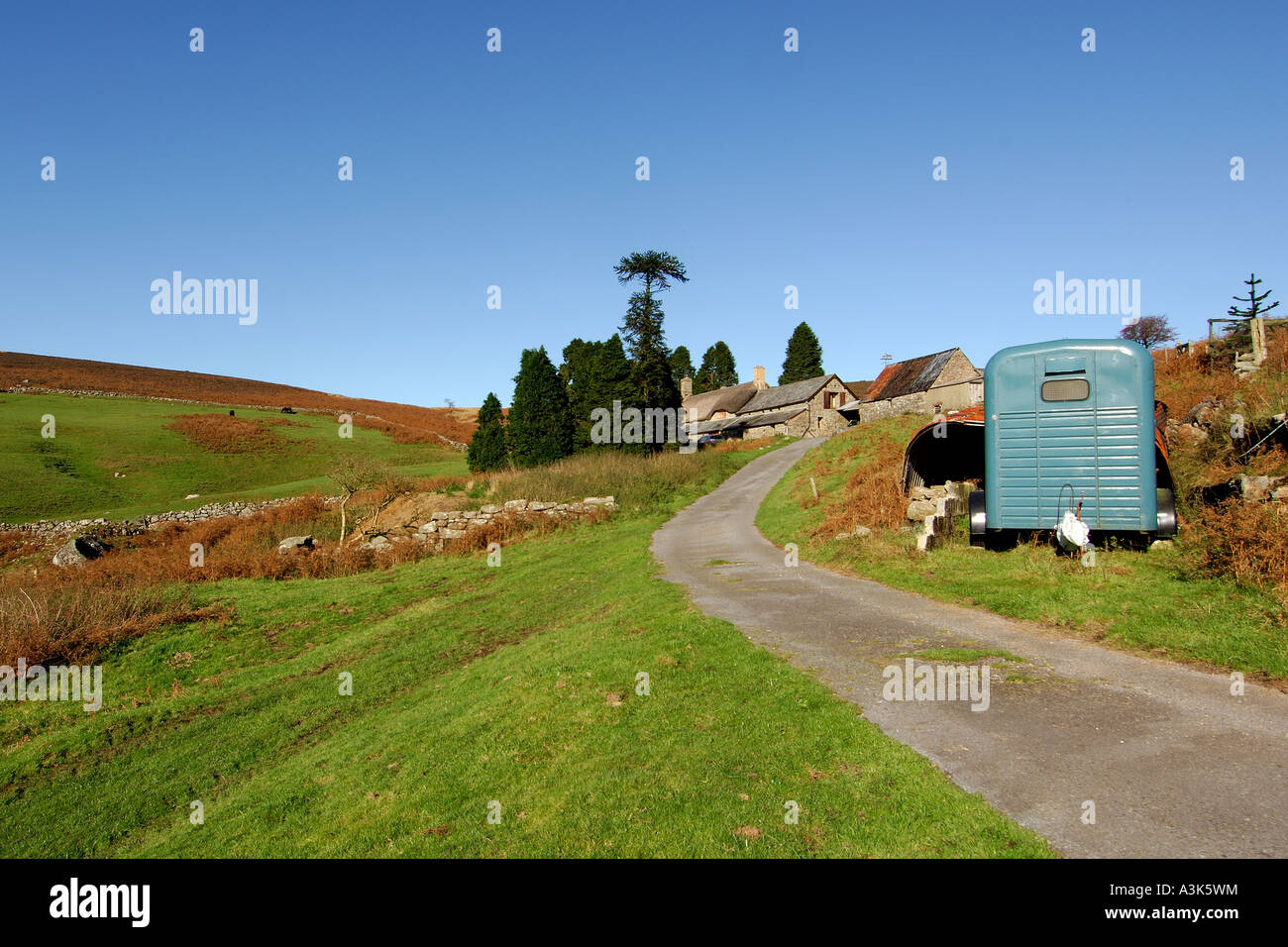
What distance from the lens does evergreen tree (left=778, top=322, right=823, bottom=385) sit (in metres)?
96.2

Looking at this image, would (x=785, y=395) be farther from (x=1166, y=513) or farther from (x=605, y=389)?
(x=1166, y=513)

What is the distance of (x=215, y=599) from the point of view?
20.3m

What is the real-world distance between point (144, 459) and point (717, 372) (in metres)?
78.0

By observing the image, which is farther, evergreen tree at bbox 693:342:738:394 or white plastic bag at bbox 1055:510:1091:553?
evergreen tree at bbox 693:342:738:394

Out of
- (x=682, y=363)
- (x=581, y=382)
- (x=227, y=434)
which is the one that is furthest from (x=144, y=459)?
(x=682, y=363)

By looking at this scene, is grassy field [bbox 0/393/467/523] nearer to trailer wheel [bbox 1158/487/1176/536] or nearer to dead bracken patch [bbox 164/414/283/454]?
dead bracken patch [bbox 164/414/283/454]

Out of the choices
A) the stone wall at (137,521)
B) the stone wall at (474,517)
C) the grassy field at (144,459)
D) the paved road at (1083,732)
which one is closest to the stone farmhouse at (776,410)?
the grassy field at (144,459)

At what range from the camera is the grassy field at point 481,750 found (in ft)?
18.0

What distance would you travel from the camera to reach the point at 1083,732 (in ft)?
21.0

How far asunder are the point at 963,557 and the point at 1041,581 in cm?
258

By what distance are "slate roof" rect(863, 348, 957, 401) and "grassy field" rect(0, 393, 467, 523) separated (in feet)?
114

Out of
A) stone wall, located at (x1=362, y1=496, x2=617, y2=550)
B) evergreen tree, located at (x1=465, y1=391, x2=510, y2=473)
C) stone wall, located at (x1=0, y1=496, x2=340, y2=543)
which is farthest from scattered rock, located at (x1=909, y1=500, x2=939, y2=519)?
evergreen tree, located at (x1=465, y1=391, x2=510, y2=473)
